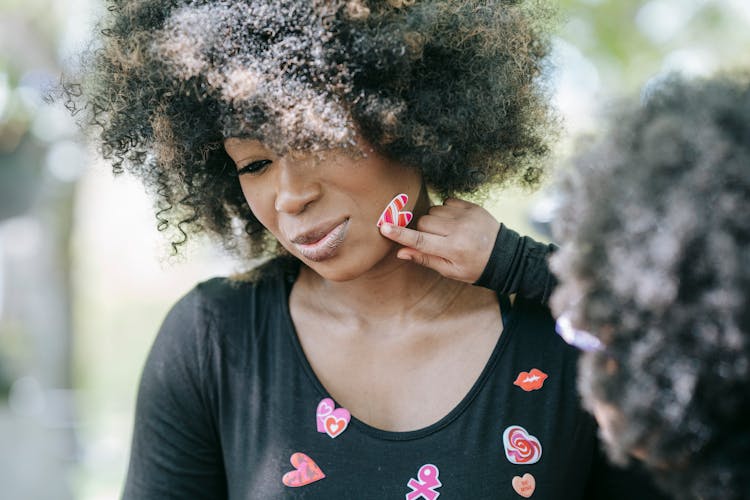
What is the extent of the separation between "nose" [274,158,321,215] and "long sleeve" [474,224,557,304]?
45cm

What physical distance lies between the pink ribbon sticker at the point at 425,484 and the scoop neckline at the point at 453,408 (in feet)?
0.27

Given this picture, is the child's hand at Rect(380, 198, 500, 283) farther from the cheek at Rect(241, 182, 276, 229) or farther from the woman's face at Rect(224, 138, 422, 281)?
the cheek at Rect(241, 182, 276, 229)

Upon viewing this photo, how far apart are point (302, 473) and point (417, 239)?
631 mm

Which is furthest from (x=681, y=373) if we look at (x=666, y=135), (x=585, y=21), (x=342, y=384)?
(x=585, y=21)

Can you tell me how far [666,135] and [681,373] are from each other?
36 cm

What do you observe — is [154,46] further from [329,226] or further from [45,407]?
[45,407]

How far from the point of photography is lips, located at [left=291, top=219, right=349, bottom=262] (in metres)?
1.80

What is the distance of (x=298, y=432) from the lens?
1.94m

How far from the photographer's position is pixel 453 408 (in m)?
1.90

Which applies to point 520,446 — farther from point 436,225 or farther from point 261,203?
point 261,203

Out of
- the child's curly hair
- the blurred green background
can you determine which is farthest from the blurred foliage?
the child's curly hair

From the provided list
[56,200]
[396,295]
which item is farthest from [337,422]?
[56,200]

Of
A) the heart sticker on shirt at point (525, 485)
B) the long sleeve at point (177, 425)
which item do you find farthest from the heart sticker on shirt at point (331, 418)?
the heart sticker on shirt at point (525, 485)

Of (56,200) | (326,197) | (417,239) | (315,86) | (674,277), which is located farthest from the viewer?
(56,200)
